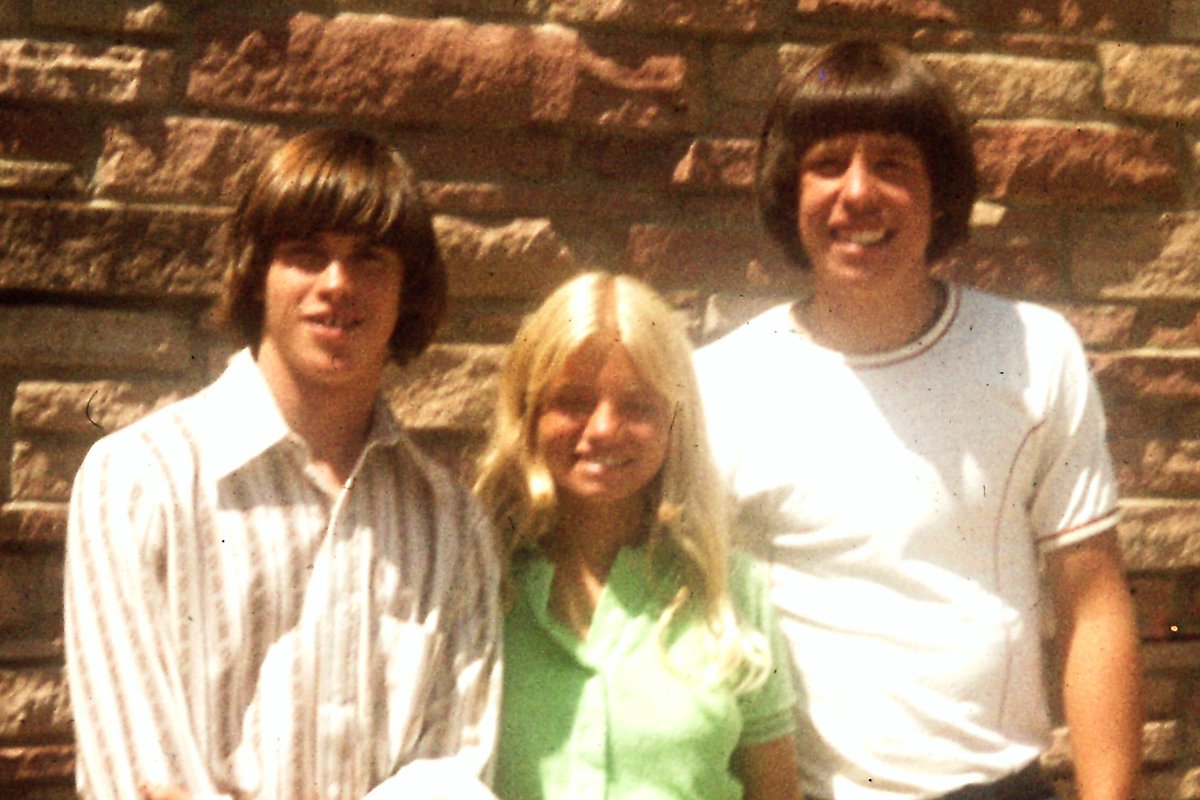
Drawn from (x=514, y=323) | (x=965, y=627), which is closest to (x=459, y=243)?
(x=514, y=323)

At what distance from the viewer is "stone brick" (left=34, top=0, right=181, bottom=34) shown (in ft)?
6.62

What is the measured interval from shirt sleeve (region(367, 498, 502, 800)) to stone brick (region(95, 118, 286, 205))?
69 centimetres

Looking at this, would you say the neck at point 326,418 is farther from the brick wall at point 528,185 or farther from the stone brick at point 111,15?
the stone brick at point 111,15

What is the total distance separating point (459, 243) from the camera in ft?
7.11

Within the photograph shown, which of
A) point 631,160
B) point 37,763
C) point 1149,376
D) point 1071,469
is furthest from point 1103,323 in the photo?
point 37,763

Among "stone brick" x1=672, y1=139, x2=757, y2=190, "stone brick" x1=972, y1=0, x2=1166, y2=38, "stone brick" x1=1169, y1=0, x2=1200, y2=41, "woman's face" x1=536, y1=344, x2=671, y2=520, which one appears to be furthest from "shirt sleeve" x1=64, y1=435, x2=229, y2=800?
"stone brick" x1=1169, y1=0, x2=1200, y2=41

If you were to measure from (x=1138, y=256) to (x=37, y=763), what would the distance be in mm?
1898

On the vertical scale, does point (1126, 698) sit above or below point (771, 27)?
below

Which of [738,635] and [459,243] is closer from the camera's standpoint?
[738,635]

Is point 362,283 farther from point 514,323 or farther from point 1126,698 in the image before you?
point 1126,698

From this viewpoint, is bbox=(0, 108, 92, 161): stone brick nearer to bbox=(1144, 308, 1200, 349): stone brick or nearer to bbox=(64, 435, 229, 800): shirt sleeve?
bbox=(64, 435, 229, 800): shirt sleeve

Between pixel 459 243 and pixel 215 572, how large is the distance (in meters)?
0.77

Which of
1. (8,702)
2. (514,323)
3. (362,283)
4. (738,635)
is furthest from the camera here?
(514,323)

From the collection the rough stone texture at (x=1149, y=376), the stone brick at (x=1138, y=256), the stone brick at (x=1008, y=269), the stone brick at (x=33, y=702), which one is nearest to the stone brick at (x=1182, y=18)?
the stone brick at (x=1138, y=256)
